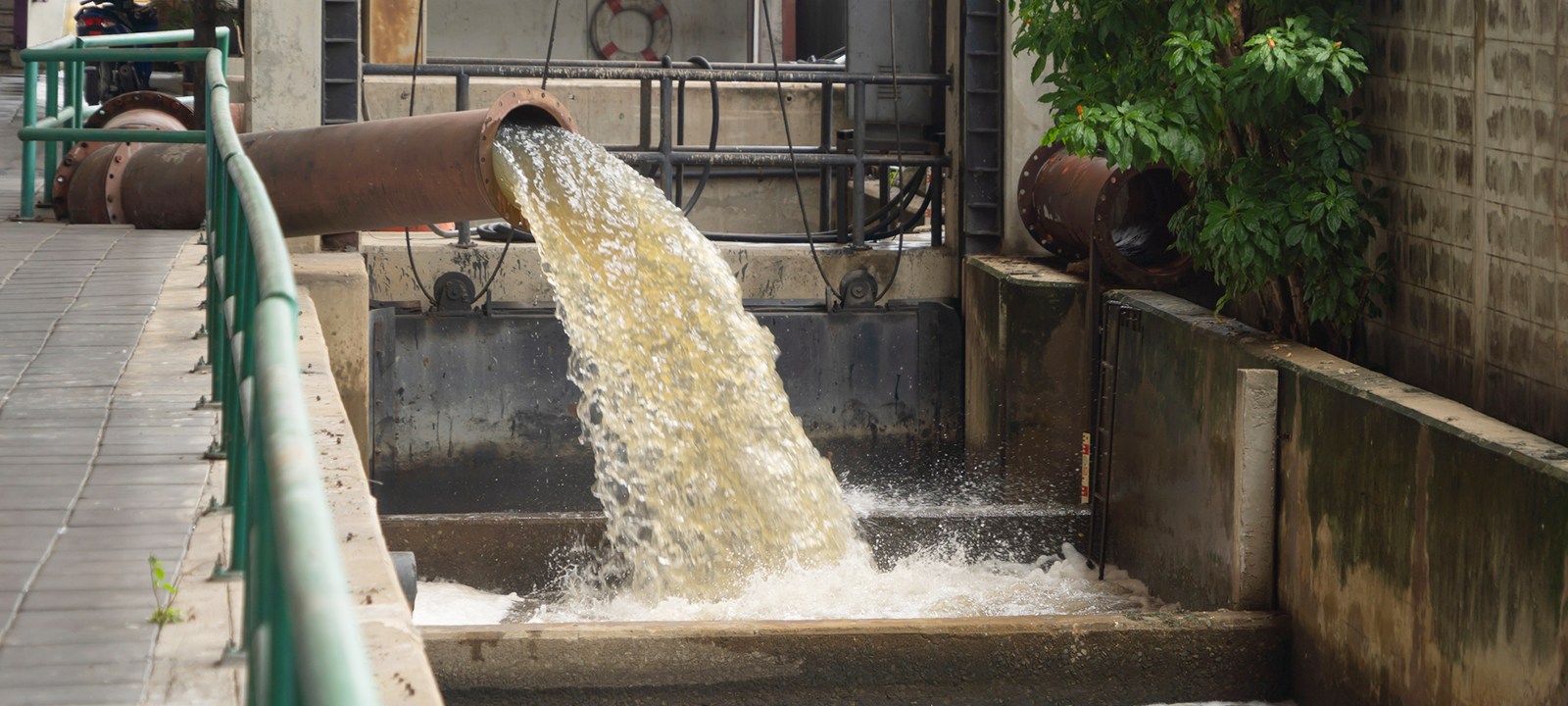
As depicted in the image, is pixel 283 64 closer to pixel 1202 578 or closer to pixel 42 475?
pixel 42 475

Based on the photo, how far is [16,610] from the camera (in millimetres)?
2596

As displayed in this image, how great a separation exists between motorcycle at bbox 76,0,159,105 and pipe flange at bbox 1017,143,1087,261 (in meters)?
10.6

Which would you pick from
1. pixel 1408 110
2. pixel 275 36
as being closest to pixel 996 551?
pixel 1408 110

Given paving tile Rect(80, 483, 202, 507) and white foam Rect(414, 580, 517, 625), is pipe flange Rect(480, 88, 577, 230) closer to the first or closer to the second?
white foam Rect(414, 580, 517, 625)

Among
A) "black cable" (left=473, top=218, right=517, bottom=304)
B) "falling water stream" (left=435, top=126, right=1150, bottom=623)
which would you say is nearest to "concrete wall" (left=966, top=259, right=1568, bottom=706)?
"falling water stream" (left=435, top=126, right=1150, bottom=623)

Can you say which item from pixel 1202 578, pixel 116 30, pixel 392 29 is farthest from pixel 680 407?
pixel 116 30

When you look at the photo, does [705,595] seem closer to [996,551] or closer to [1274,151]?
[996,551]

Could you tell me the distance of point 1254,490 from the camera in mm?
5914

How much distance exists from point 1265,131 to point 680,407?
10.5ft

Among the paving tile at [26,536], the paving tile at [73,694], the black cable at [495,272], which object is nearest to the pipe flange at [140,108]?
the black cable at [495,272]

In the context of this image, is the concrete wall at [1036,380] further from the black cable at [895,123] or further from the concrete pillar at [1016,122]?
the black cable at [895,123]

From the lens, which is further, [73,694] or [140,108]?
[140,108]

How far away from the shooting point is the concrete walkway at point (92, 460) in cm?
246

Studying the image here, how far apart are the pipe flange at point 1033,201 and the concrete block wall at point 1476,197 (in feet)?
10.1
